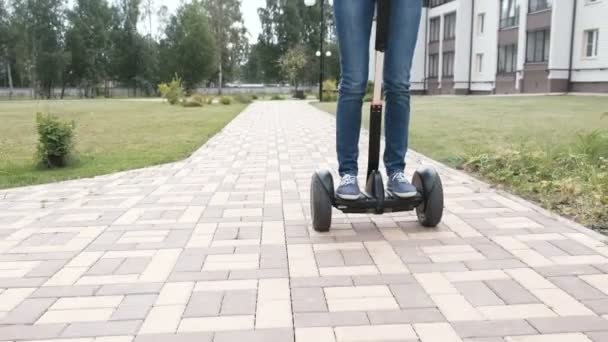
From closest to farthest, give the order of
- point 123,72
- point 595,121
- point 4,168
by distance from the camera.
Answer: point 4,168
point 595,121
point 123,72

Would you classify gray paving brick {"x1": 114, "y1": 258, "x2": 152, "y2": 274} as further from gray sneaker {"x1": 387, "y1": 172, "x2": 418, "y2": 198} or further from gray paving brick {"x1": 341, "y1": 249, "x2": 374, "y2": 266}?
gray sneaker {"x1": 387, "y1": 172, "x2": 418, "y2": 198}

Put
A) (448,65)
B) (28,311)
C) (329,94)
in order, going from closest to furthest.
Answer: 1. (28,311)
2. (329,94)
3. (448,65)

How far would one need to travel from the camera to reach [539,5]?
28656mm

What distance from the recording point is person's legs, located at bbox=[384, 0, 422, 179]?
132 inches

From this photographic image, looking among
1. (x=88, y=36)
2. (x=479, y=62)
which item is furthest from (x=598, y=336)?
(x=88, y=36)

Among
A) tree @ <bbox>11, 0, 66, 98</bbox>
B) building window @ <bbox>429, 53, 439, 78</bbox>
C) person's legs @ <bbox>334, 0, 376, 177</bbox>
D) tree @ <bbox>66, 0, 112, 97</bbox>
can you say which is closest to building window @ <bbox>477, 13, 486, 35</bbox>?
building window @ <bbox>429, 53, 439, 78</bbox>

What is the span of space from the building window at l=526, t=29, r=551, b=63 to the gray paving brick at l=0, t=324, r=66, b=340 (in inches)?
1158

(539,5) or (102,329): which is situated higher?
(539,5)

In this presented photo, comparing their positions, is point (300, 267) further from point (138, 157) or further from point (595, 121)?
point (595, 121)

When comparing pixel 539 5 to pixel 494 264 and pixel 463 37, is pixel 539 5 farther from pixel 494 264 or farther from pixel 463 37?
pixel 494 264

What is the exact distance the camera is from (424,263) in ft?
9.57

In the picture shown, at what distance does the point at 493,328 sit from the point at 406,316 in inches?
13.0

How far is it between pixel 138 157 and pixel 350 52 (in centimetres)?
503

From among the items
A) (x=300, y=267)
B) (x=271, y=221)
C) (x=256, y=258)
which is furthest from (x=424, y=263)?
(x=271, y=221)
